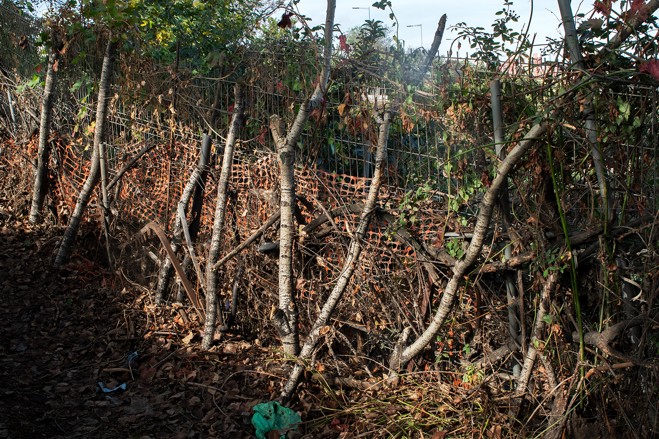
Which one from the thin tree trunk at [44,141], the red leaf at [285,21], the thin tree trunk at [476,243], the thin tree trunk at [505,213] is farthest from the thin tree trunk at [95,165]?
the thin tree trunk at [505,213]

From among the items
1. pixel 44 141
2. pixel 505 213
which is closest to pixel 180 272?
pixel 505 213

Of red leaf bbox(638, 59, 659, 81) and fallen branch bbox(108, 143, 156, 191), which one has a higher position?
red leaf bbox(638, 59, 659, 81)

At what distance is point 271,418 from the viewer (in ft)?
10.8

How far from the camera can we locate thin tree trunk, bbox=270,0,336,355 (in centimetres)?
363

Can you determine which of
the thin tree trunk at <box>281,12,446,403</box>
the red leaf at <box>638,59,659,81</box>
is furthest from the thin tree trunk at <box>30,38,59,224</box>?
the red leaf at <box>638,59,659,81</box>

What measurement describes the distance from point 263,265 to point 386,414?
177 centimetres

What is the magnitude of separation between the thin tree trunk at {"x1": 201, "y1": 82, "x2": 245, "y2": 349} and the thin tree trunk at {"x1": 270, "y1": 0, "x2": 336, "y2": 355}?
0.50 metres

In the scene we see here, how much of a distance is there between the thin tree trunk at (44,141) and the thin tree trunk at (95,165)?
2.96 feet

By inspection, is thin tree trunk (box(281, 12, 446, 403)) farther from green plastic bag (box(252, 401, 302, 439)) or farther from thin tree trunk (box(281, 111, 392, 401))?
green plastic bag (box(252, 401, 302, 439))

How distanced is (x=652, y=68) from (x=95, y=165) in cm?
524

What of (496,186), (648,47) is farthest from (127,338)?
(648,47)

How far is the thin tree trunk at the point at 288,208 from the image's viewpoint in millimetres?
3629

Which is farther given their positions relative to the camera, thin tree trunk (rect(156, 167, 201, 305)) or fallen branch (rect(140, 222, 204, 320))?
thin tree trunk (rect(156, 167, 201, 305))

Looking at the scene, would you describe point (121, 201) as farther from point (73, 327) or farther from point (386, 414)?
point (386, 414)
